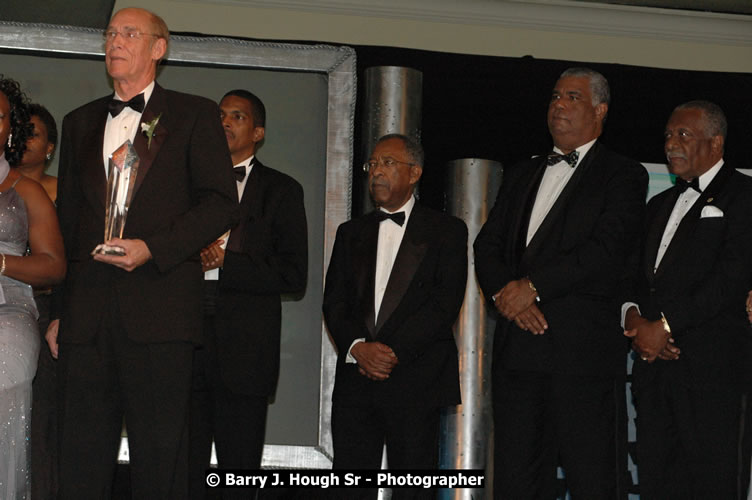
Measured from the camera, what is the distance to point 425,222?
4262 mm

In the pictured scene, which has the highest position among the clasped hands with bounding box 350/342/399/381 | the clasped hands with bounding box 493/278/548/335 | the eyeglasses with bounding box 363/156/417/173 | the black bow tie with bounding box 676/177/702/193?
the eyeglasses with bounding box 363/156/417/173

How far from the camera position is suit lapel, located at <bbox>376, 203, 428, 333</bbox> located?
4.10m

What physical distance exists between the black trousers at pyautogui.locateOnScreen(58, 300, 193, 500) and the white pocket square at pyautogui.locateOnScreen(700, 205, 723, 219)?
2.22 metres

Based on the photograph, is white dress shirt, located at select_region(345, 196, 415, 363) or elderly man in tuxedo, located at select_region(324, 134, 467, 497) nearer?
elderly man in tuxedo, located at select_region(324, 134, 467, 497)

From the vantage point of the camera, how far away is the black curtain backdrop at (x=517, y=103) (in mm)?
5844

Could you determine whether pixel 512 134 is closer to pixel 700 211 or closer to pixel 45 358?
pixel 700 211

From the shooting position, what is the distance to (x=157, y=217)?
2.90 metres

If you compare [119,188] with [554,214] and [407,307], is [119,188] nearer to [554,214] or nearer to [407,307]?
[407,307]

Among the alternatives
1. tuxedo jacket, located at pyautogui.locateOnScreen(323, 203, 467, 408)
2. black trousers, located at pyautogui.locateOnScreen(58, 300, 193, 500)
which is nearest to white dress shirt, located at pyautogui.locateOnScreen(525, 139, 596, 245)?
tuxedo jacket, located at pyautogui.locateOnScreen(323, 203, 467, 408)

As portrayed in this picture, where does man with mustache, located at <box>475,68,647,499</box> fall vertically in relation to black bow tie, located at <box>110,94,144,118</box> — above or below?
below

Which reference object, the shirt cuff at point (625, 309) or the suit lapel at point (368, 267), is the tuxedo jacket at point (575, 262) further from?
the suit lapel at point (368, 267)

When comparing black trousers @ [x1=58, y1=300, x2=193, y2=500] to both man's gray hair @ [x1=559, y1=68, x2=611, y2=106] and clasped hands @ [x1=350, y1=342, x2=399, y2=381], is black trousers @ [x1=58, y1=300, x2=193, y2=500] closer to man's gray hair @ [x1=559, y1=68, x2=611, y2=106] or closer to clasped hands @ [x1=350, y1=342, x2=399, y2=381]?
clasped hands @ [x1=350, y1=342, x2=399, y2=381]

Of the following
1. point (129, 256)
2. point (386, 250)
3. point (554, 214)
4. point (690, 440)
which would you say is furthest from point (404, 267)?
point (129, 256)

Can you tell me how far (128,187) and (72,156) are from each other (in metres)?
0.34
